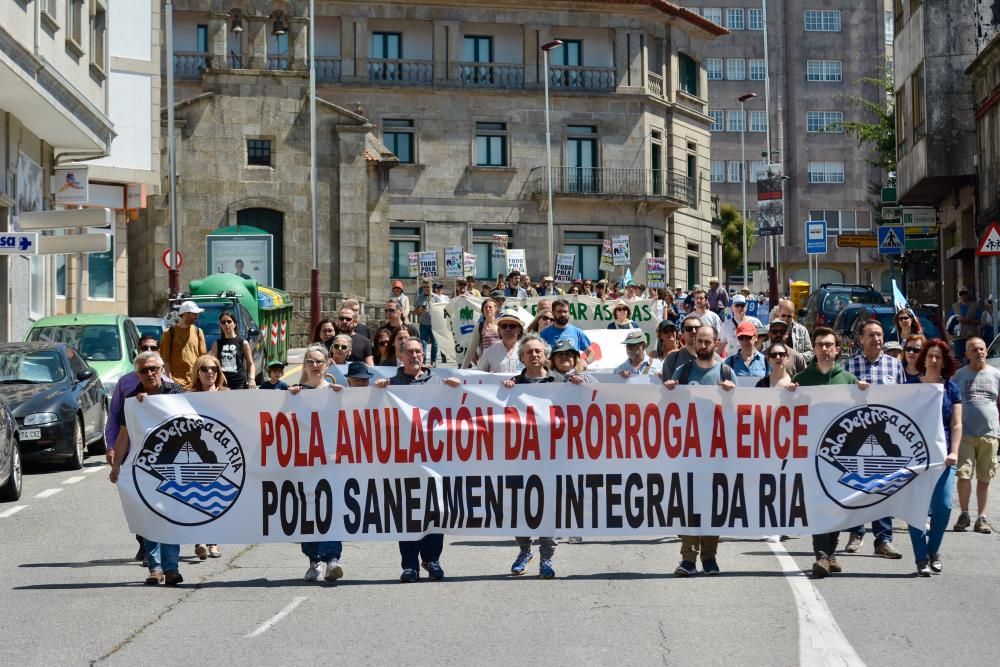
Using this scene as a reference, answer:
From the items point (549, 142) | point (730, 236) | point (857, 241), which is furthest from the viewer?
point (730, 236)

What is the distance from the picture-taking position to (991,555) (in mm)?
13586

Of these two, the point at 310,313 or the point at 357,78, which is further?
the point at 357,78

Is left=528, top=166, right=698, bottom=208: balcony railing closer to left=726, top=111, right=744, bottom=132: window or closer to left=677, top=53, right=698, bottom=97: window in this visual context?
left=677, top=53, right=698, bottom=97: window

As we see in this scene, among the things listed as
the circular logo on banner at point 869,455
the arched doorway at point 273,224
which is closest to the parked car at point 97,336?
the circular logo on banner at point 869,455

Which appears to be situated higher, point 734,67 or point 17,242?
point 734,67

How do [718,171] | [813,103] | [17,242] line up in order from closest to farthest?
[17,242], [813,103], [718,171]

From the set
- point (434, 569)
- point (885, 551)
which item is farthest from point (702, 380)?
point (434, 569)

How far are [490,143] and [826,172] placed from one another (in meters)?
35.0

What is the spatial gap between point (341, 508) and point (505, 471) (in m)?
1.17

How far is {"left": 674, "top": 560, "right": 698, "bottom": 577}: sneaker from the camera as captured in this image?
1209 cm

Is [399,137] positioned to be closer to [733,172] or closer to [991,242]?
[733,172]

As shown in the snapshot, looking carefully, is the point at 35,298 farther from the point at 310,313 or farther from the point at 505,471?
the point at 505,471

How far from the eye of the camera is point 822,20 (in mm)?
95438

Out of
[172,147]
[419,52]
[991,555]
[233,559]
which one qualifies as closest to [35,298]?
[172,147]
